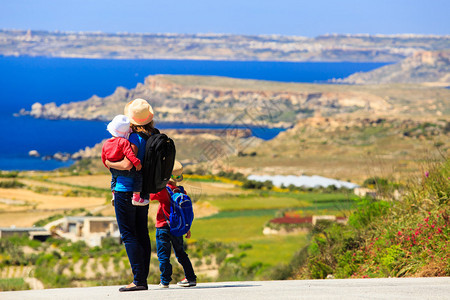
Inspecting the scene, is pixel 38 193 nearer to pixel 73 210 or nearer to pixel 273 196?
pixel 73 210

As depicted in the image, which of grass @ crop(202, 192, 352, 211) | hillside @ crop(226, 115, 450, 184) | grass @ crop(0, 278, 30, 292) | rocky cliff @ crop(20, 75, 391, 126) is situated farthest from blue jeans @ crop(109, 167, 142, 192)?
rocky cliff @ crop(20, 75, 391, 126)

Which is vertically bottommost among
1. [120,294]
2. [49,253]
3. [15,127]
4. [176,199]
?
[15,127]

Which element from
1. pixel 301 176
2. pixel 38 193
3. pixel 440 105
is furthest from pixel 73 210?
pixel 440 105

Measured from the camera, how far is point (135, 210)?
623cm

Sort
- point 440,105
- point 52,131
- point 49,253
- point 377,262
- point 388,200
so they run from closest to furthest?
point 377,262 < point 388,200 < point 49,253 < point 440,105 < point 52,131

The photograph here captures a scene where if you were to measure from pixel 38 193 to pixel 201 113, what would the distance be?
130 m

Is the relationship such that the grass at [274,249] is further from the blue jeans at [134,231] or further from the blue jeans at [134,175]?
the blue jeans at [134,175]

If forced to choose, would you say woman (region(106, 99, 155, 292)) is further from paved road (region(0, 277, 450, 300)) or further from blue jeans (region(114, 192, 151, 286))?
paved road (region(0, 277, 450, 300))

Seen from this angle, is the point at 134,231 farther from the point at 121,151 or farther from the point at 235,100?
the point at 235,100

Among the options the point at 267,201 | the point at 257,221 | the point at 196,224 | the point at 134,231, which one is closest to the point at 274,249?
the point at 196,224

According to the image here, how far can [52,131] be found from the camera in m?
178

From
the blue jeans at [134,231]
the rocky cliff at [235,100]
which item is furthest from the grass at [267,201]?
the rocky cliff at [235,100]

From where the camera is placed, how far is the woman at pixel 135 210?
614 centimetres

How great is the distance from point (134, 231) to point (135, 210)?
207 mm
